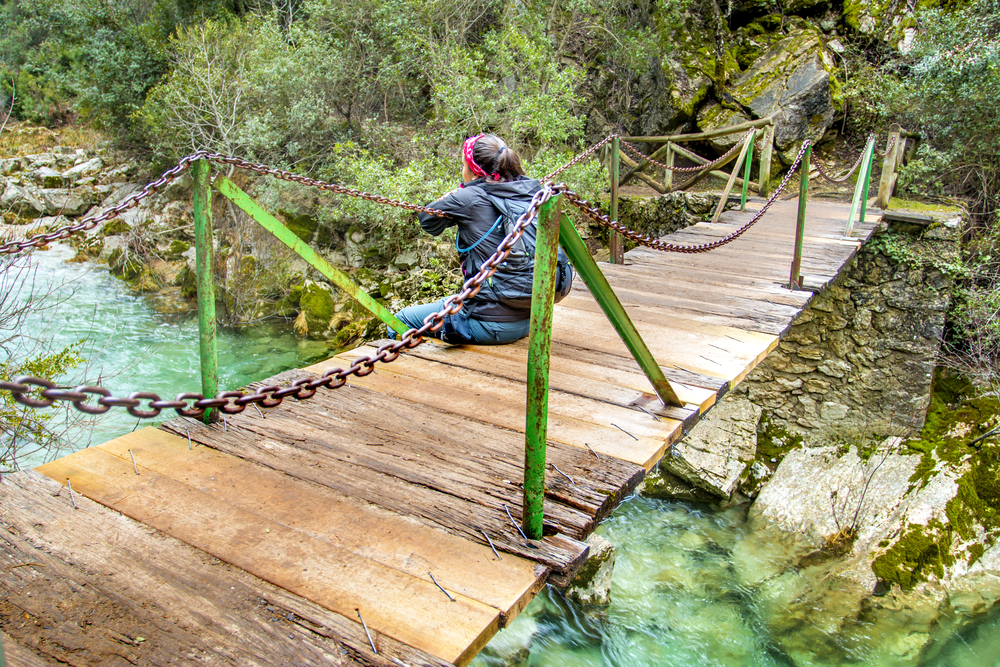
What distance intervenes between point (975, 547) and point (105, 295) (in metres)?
12.4

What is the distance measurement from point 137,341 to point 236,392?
29.9 feet

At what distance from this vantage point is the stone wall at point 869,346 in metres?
7.35

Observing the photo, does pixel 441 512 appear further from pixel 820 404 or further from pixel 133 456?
pixel 820 404

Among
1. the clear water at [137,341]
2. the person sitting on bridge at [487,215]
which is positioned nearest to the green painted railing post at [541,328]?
the person sitting on bridge at [487,215]

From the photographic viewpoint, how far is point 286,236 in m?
2.63

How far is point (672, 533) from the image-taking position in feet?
23.3

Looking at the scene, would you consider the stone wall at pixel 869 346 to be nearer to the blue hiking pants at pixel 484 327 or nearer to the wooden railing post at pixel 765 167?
the wooden railing post at pixel 765 167

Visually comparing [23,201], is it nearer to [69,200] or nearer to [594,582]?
[69,200]

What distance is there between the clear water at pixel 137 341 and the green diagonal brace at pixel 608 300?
22.0 ft

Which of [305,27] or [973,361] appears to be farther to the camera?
[305,27]

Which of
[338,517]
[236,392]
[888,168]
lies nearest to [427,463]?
[338,517]

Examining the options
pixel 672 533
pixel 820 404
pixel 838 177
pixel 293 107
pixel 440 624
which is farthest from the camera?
pixel 293 107

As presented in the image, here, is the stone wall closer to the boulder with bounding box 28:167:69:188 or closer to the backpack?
the backpack

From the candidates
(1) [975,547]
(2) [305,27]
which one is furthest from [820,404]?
(2) [305,27]
